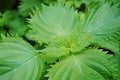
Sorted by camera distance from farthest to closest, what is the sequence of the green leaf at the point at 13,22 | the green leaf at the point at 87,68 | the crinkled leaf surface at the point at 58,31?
the green leaf at the point at 13,22 < the crinkled leaf surface at the point at 58,31 < the green leaf at the point at 87,68

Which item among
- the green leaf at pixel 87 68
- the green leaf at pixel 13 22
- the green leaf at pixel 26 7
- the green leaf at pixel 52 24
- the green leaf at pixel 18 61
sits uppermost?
the green leaf at pixel 26 7

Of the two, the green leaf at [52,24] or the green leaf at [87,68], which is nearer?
the green leaf at [87,68]

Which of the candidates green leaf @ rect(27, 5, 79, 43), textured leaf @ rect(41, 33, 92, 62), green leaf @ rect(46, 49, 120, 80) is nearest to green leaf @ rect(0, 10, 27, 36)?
green leaf @ rect(27, 5, 79, 43)

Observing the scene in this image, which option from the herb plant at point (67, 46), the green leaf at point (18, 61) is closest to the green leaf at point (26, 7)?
the herb plant at point (67, 46)

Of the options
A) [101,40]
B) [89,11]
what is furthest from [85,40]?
[89,11]

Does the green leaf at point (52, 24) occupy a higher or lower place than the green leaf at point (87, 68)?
higher

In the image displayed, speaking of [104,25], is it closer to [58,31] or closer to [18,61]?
[58,31]

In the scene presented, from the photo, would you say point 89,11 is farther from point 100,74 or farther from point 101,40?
point 100,74

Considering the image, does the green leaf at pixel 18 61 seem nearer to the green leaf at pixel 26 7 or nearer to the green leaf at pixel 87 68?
the green leaf at pixel 87 68
